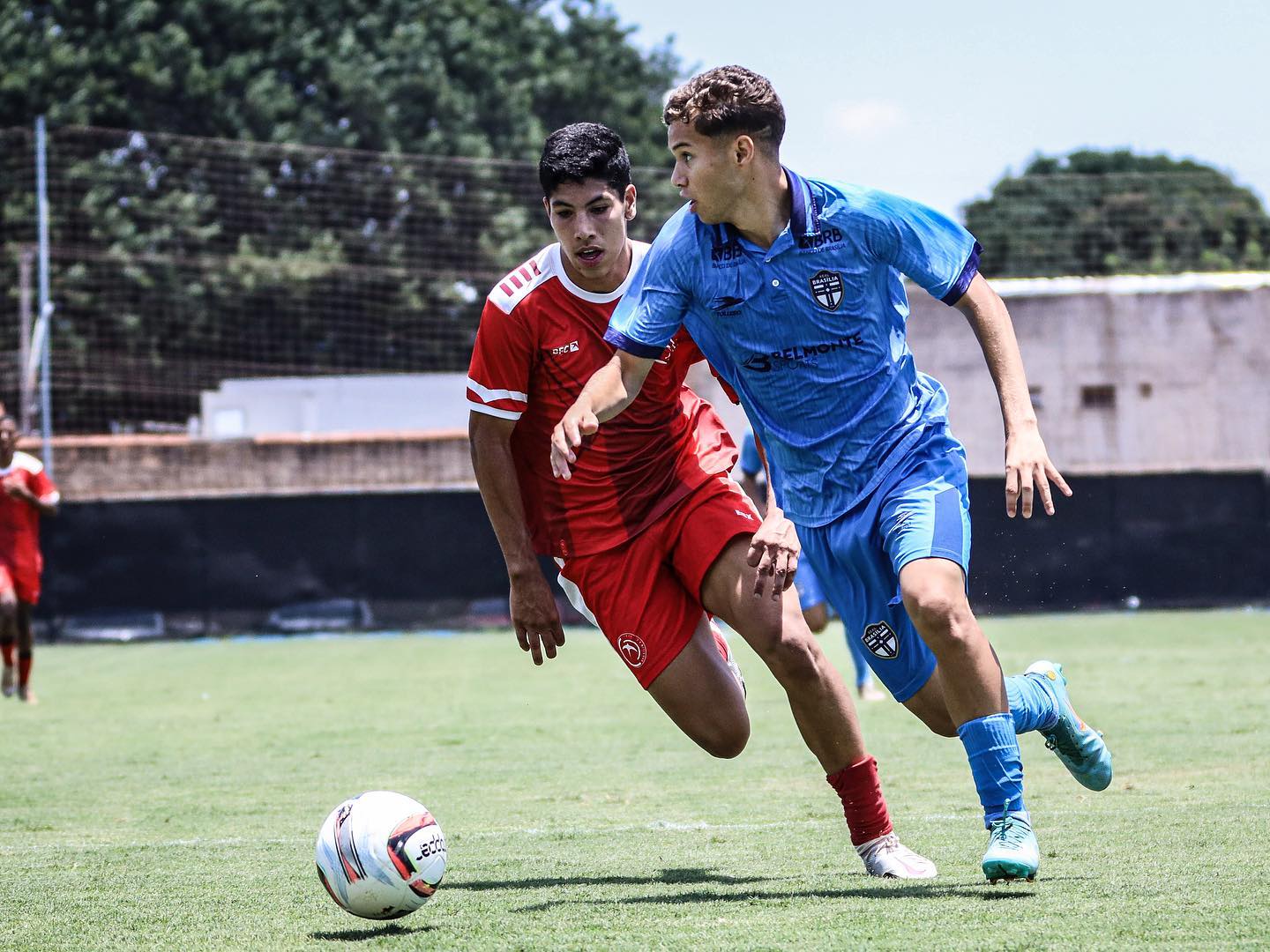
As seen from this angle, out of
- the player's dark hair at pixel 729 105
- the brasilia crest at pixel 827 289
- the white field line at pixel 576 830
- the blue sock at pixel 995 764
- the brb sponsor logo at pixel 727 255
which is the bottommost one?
the white field line at pixel 576 830

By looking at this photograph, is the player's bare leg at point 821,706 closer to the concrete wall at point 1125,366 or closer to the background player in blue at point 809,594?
the background player in blue at point 809,594

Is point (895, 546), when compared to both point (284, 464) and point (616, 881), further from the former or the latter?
point (284, 464)

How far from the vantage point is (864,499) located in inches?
186

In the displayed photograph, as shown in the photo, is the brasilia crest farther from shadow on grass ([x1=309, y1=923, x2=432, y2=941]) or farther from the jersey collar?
shadow on grass ([x1=309, y1=923, x2=432, y2=941])

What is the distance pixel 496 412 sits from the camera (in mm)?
5480

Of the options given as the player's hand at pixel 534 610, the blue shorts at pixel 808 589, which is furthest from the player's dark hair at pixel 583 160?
the blue shorts at pixel 808 589

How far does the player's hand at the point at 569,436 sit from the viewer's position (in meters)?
4.36

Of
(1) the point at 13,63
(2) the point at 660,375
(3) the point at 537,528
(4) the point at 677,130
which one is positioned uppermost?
(1) the point at 13,63

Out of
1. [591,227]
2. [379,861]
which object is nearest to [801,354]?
[591,227]

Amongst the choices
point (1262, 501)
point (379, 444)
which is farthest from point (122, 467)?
point (1262, 501)

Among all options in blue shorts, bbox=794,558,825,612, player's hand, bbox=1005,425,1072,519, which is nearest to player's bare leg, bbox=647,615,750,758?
player's hand, bbox=1005,425,1072,519

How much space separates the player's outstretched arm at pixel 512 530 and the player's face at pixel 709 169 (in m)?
1.23

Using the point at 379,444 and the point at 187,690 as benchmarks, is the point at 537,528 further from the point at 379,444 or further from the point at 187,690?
the point at 379,444

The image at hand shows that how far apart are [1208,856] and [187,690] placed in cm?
1054
